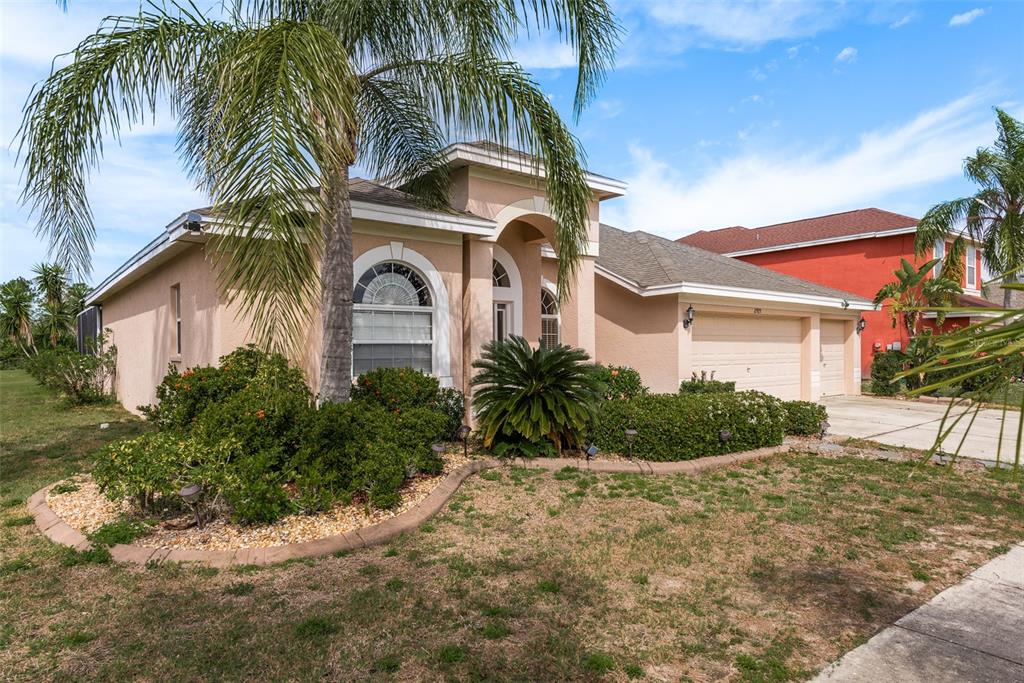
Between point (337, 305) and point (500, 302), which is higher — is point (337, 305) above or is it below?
below

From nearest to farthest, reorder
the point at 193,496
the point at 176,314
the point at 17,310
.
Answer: the point at 193,496, the point at 176,314, the point at 17,310

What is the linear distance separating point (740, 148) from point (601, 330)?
554 centimetres

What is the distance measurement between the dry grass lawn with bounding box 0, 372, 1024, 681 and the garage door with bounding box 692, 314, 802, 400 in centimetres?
779

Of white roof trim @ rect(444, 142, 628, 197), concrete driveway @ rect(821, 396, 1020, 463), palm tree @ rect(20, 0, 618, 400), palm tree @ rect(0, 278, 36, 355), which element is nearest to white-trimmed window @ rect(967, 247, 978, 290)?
concrete driveway @ rect(821, 396, 1020, 463)

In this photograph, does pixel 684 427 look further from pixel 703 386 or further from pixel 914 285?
pixel 914 285

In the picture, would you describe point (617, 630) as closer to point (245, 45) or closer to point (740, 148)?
point (245, 45)

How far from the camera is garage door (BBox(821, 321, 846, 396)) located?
18.2 metres

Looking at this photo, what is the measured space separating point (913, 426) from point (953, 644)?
1027 centimetres

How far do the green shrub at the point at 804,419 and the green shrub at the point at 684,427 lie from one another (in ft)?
4.89

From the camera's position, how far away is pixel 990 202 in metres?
18.8

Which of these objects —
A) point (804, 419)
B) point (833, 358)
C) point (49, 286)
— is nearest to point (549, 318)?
point (804, 419)

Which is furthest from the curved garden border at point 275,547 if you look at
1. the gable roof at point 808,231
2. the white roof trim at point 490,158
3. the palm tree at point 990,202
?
the gable roof at point 808,231

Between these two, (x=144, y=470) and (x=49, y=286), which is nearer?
(x=144, y=470)

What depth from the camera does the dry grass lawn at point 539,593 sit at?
11.7ft
